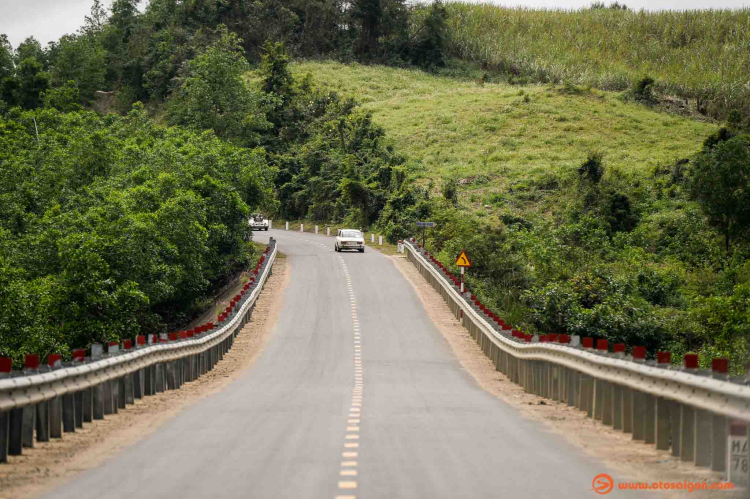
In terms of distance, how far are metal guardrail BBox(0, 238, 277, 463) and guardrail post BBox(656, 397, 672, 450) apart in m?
7.30

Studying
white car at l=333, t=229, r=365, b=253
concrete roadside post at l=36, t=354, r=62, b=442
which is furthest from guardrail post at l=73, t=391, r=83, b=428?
white car at l=333, t=229, r=365, b=253

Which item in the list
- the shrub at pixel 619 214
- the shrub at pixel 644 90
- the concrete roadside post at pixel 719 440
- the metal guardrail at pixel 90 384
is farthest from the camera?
the shrub at pixel 644 90

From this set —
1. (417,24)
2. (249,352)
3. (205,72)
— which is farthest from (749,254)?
(417,24)

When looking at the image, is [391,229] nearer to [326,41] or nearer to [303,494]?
[303,494]

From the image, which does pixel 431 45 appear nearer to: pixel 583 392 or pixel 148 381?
pixel 148 381

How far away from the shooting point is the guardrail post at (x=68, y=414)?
11.9 m

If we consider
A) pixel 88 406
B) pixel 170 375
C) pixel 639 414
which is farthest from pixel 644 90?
pixel 88 406

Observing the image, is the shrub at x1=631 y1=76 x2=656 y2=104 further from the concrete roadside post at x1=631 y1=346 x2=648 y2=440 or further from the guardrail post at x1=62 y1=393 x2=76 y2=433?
the guardrail post at x1=62 y1=393 x2=76 y2=433

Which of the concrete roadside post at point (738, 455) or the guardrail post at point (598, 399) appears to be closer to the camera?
the concrete roadside post at point (738, 455)

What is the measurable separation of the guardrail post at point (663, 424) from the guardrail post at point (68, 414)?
760 cm

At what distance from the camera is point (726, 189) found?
149 ft

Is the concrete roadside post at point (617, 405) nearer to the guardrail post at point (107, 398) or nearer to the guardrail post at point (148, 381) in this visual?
the guardrail post at point (107, 398)
